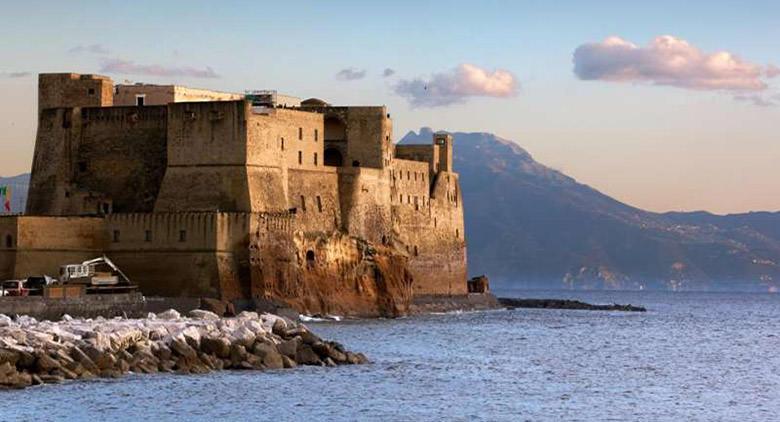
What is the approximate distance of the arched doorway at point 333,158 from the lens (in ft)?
325

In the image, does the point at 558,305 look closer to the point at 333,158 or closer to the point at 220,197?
the point at 333,158

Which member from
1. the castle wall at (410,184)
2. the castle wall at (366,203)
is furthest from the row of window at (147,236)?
the castle wall at (410,184)

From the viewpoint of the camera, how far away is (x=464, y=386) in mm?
58875

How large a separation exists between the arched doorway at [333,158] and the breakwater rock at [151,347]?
32177 mm

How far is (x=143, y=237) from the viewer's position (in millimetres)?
82438

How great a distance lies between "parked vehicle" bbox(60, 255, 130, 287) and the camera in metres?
76.4

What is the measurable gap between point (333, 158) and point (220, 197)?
14640 millimetres

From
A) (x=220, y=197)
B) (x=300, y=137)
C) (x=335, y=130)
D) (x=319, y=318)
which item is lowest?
(x=319, y=318)

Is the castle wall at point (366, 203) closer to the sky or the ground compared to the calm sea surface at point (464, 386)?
Answer: closer to the sky

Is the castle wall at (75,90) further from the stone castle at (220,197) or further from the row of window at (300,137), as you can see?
the row of window at (300,137)

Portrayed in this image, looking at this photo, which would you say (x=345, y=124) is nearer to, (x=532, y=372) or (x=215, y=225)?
(x=215, y=225)

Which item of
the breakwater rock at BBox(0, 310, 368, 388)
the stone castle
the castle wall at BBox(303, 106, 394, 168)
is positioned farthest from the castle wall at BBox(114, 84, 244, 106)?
the breakwater rock at BBox(0, 310, 368, 388)

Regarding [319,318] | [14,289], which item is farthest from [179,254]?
[14,289]

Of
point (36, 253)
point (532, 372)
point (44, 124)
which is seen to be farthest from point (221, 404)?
point (44, 124)
